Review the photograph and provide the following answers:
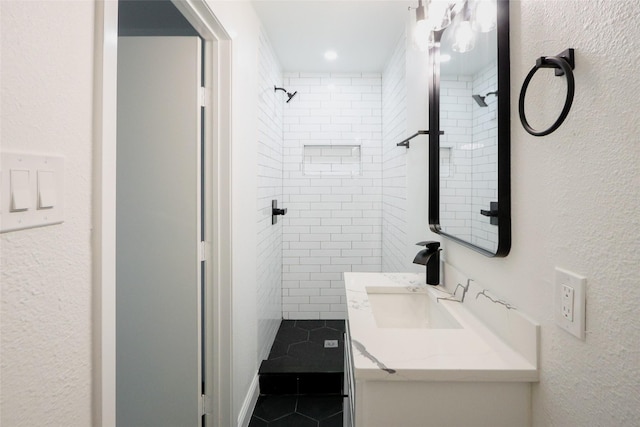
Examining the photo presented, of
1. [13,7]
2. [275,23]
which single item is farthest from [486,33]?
[275,23]

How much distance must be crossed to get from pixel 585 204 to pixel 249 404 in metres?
2.15

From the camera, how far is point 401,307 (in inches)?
64.6

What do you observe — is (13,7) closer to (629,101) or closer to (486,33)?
(629,101)

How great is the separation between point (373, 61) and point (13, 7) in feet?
10.1

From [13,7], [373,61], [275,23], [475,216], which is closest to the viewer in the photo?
[13,7]

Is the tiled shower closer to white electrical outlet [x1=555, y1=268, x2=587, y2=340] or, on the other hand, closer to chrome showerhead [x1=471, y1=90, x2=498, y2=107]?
chrome showerhead [x1=471, y1=90, x2=498, y2=107]

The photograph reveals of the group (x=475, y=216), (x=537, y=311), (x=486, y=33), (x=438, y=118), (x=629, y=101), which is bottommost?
(x=537, y=311)

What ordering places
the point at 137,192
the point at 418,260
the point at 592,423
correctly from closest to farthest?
the point at 592,423
the point at 418,260
the point at 137,192

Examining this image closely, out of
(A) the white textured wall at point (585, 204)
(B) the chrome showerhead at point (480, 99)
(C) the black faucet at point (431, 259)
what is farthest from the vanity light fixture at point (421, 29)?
(C) the black faucet at point (431, 259)

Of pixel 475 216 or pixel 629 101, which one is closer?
pixel 629 101

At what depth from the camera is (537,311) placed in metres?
0.94

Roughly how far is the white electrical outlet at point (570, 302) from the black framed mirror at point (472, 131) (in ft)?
0.85

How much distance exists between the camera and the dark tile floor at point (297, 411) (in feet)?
7.20

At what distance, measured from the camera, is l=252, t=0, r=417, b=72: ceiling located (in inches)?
92.2
